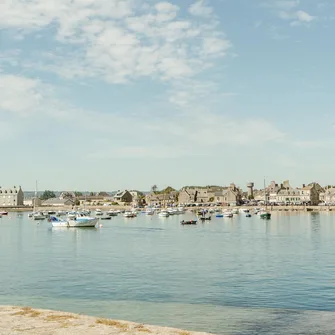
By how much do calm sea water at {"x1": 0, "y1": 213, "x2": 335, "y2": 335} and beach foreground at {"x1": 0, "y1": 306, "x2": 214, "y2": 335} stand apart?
4.84 meters

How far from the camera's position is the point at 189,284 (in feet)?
121

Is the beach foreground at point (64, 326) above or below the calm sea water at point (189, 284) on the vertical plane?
above

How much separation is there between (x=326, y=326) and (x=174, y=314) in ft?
25.7

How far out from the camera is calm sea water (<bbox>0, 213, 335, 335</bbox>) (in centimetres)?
2619

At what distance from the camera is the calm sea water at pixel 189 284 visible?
2619cm

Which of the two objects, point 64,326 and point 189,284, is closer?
point 64,326

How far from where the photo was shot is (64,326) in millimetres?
19594

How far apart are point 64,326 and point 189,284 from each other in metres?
18.2

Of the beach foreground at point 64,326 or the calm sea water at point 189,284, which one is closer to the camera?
the beach foreground at point 64,326

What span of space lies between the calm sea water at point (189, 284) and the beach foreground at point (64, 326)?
4.84 metres

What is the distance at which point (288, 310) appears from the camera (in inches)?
1104

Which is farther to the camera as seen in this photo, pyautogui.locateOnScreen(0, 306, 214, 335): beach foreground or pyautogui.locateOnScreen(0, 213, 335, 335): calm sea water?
pyautogui.locateOnScreen(0, 213, 335, 335): calm sea water

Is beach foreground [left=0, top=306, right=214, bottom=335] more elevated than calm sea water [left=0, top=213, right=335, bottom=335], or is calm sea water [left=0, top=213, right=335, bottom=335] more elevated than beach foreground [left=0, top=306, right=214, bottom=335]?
beach foreground [left=0, top=306, right=214, bottom=335]

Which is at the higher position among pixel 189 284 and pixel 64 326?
pixel 64 326
